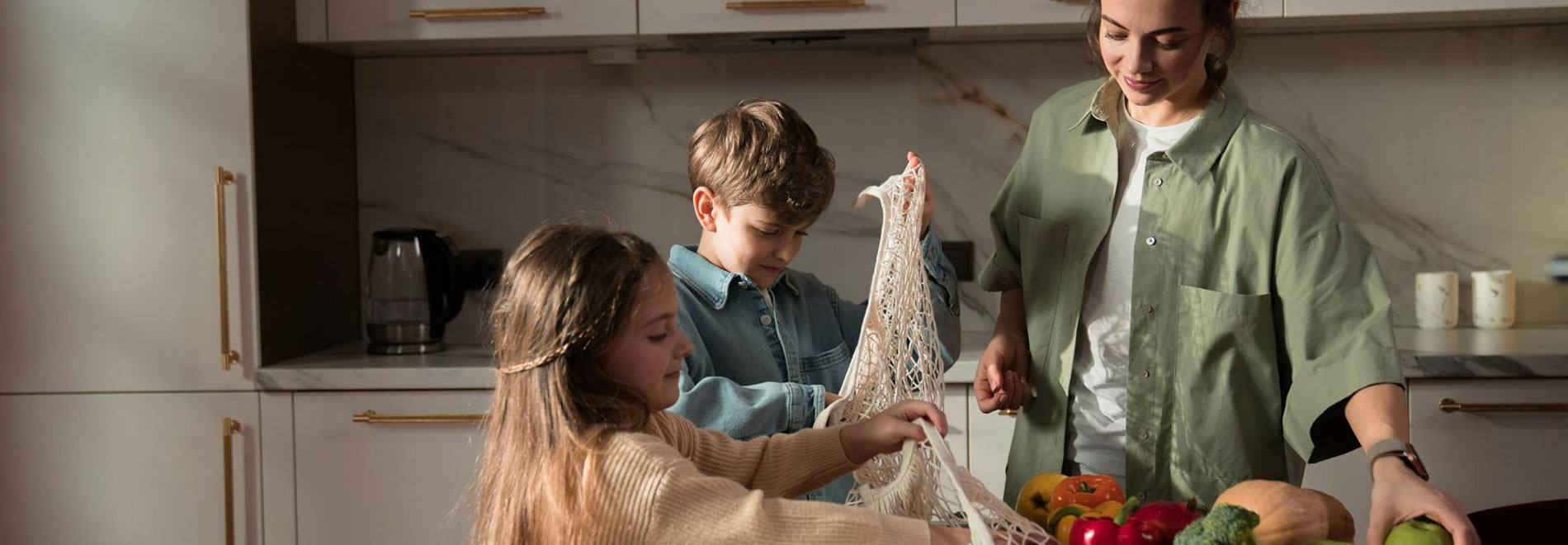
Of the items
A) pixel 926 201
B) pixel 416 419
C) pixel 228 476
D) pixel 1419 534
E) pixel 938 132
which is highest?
pixel 938 132

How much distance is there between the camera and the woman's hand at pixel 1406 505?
2.79ft

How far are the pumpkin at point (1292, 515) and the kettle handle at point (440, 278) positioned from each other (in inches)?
64.4

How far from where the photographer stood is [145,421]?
2121 millimetres

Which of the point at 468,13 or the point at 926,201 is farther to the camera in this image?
the point at 468,13

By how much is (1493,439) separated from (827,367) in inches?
47.7

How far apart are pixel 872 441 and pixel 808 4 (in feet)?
4.08

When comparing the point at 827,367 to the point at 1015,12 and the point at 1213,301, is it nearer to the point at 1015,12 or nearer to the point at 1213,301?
the point at 1213,301

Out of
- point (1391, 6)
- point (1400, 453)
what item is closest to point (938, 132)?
point (1391, 6)

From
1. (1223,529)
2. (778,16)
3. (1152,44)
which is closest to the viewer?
(1223,529)

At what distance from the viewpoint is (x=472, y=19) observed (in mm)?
2195

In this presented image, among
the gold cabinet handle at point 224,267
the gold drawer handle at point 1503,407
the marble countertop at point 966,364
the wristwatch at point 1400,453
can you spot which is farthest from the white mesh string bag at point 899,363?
the gold cabinet handle at point 224,267

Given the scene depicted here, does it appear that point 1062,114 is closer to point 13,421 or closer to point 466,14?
point 466,14

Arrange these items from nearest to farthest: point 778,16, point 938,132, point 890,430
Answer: point 890,430
point 778,16
point 938,132

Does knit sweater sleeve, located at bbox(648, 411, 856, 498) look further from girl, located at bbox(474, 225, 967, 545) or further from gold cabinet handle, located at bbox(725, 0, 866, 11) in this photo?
gold cabinet handle, located at bbox(725, 0, 866, 11)
